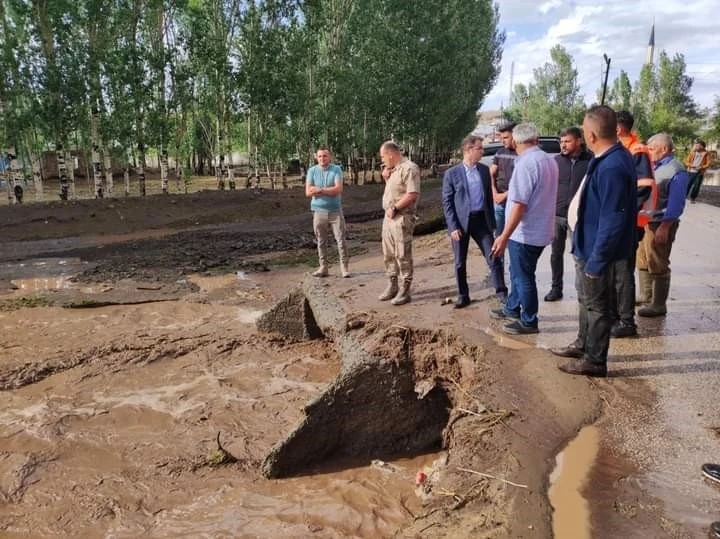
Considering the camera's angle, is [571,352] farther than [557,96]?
No

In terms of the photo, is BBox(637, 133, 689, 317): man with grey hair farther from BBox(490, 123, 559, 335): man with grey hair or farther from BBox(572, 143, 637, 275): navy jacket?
BBox(572, 143, 637, 275): navy jacket

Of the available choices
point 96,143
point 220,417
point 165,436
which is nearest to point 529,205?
point 220,417

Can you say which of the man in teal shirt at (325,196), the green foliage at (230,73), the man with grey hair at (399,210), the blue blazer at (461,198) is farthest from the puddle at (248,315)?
the green foliage at (230,73)

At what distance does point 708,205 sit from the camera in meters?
16.5

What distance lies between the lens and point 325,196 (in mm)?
7578

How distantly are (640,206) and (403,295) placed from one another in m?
2.54

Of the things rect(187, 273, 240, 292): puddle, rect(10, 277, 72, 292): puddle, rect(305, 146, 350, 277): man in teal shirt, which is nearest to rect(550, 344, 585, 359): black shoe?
rect(305, 146, 350, 277): man in teal shirt

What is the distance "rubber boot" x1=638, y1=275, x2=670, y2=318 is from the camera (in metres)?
5.58

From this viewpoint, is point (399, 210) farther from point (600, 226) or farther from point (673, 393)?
point (673, 393)

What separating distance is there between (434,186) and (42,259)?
22.5 metres

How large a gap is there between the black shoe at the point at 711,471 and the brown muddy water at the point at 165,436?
69.3 inches

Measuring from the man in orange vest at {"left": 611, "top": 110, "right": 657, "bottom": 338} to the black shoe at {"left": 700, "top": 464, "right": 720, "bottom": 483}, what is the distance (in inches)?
69.6

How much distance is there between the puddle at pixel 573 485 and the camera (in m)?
2.68

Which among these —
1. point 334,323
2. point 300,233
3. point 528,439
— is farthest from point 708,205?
point 528,439
